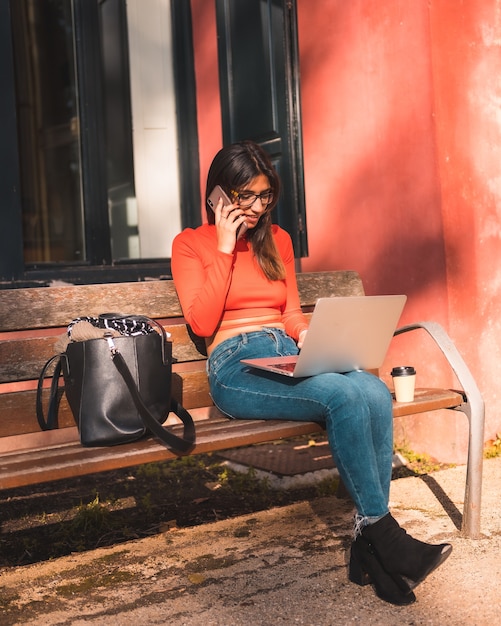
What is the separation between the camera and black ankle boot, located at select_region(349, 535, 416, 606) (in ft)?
8.02

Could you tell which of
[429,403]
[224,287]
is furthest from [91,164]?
[429,403]

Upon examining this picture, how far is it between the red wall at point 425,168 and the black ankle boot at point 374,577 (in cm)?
159

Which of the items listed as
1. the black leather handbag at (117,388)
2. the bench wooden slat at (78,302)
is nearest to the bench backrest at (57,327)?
the bench wooden slat at (78,302)

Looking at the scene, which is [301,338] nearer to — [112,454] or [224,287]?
[224,287]

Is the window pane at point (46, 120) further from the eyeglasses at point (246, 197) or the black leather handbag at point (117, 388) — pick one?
the black leather handbag at point (117, 388)

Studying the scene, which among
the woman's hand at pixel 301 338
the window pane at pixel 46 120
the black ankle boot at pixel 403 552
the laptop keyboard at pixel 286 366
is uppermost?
the window pane at pixel 46 120

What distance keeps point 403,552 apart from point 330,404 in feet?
1.61

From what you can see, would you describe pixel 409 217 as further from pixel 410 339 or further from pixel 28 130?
pixel 28 130

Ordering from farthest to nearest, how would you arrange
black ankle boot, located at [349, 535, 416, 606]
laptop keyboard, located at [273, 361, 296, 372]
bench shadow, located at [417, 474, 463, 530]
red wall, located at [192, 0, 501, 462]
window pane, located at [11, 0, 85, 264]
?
window pane, located at [11, 0, 85, 264], red wall, located at [192, 0, 501, 462], bench shadow, located at [417, 474, 463, 530], laptop keyboard, located at [273, 361, 296, 372], black ankle boot, located at [349, 535, 416, 606]

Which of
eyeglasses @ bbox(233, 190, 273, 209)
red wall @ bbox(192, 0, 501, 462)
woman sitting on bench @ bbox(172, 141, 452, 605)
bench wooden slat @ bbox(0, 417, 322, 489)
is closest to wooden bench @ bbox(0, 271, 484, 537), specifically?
bench wooden slat @ bbox(0, 417, 322, 489)

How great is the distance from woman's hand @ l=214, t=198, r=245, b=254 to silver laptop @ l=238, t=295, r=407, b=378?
44 centimetres

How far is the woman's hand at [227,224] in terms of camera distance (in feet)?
10.0

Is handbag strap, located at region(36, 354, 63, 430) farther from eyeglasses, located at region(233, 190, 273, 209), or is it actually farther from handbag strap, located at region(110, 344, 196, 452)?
eyeglasses, located at region(233, 190, 273, 209)

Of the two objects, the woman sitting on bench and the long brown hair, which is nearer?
the woman sitting on bench
